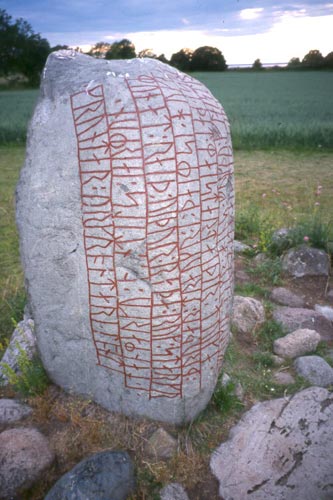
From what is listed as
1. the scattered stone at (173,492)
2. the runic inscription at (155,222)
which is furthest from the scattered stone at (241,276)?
the scattered stone at (173,492)

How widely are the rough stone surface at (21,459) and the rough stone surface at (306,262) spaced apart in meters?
3.04

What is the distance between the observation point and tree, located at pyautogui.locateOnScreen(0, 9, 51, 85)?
17047 millimetres

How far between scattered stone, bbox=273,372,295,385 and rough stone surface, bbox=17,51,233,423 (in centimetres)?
64

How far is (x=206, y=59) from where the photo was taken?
20.9m

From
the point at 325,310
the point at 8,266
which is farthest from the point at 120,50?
the point at 325,310

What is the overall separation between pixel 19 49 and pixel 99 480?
1850 cm

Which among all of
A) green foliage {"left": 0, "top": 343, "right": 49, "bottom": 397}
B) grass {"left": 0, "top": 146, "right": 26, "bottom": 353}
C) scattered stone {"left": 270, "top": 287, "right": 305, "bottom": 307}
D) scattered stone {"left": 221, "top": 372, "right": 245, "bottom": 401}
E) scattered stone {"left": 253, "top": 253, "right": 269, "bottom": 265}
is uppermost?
green foliage {"left": 0, "top": 343, "right": 49, "bottom": 397}

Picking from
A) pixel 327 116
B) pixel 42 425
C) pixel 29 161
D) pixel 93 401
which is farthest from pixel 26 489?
pixel 327 116

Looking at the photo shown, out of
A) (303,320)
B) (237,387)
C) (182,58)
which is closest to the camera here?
(237,387)

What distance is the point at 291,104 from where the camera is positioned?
16.0 m

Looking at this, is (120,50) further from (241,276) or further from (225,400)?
(225,400)

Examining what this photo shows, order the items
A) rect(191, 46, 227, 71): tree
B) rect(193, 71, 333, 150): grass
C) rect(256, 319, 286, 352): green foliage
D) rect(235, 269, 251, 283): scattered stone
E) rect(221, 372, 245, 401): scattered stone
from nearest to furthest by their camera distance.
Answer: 1. rect(221, 372, 245, 401): scattered stone
2. rect(256, 319, 286, 352): green foliage
3. rect(235, 269, 251, 283): scattered stone
4. rect(193, 71, 333, 150): grass
5. rect(191, 46, 227, 71): tree

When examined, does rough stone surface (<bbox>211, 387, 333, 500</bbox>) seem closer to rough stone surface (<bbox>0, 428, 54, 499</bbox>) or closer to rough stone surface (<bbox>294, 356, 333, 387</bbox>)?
rough stone surface (<bbox>294, 356, 333, 387</bbox>)

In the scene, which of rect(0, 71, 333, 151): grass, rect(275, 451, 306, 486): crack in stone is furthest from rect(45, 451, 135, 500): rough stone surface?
rect(0, 71, 333, 151): grass
